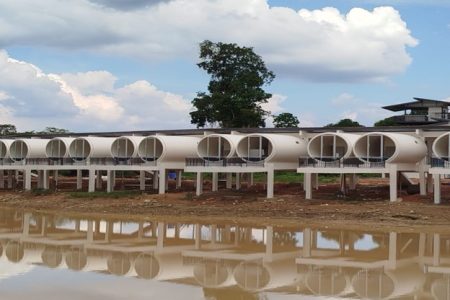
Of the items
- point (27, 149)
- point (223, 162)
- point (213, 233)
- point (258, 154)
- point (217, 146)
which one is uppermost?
point (217, 146)

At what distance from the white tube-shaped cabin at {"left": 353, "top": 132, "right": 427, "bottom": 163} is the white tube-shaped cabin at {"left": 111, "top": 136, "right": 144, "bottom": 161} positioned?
1742 cm

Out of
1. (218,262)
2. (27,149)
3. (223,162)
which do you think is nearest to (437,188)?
(223,162)

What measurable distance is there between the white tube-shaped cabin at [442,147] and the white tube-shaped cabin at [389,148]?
1.52 meters

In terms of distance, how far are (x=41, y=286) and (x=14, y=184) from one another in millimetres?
48301

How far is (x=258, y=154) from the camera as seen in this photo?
4459 cm

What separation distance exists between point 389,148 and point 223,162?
36.4 feet

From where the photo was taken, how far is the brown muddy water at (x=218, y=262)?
18797mm

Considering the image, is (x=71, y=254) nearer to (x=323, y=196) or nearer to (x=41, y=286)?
(x=41, y=286)

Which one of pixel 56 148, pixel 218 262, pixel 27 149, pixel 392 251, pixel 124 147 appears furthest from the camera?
pixel 27 149

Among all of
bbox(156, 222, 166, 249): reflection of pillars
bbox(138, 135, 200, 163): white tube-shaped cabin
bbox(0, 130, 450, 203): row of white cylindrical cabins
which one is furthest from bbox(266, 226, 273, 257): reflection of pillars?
bbox(138, 135, 200, 163): white tube-shaped cabin

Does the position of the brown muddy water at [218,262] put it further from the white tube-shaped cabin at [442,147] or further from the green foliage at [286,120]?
the green foliage at [286,120]

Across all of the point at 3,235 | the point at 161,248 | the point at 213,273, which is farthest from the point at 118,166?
the point at 213,273

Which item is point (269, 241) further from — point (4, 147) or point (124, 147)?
point (4, 147)

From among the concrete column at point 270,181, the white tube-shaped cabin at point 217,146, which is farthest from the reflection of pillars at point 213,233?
the white tube-shaped cabin at point 217,146
